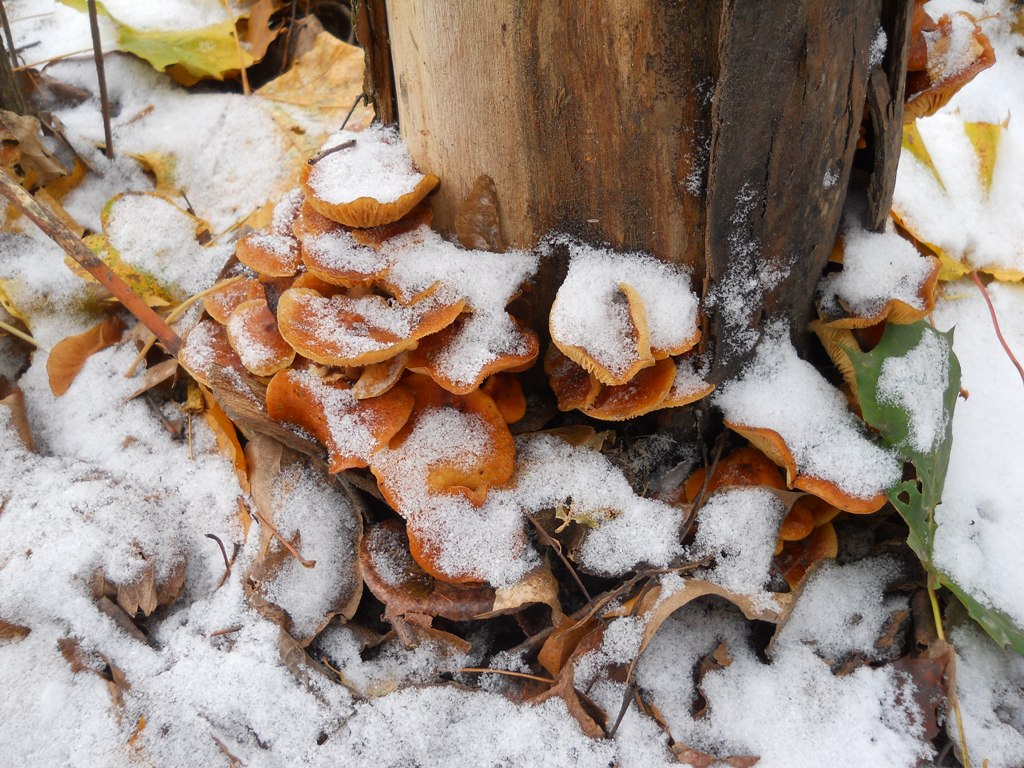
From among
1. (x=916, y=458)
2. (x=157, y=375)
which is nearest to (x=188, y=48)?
(x=157, y=375)

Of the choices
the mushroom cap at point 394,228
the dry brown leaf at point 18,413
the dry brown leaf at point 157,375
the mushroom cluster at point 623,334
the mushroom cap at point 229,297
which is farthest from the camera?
the dry brown leaf at point 157,375

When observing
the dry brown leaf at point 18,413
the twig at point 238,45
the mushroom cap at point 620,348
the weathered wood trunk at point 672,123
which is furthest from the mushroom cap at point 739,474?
the twig at point 238,45

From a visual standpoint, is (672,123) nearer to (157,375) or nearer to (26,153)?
(157,375)

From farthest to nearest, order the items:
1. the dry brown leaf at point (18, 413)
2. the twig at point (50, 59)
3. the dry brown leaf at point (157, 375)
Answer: the twig at point (50, 59) → the dry brown leaf at point (157, 375) → the dry brown leaf at point (18, 413)

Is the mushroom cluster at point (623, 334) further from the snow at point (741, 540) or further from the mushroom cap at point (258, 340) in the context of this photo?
the mushroom cap at point (258, 340)

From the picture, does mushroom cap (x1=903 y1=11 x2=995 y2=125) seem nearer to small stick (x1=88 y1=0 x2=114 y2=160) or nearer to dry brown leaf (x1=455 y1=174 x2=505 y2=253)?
dry brown leaf (x1=455 y1=174 x2=505 y2=253)

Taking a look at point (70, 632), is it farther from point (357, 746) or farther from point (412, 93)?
point (412, 93)
